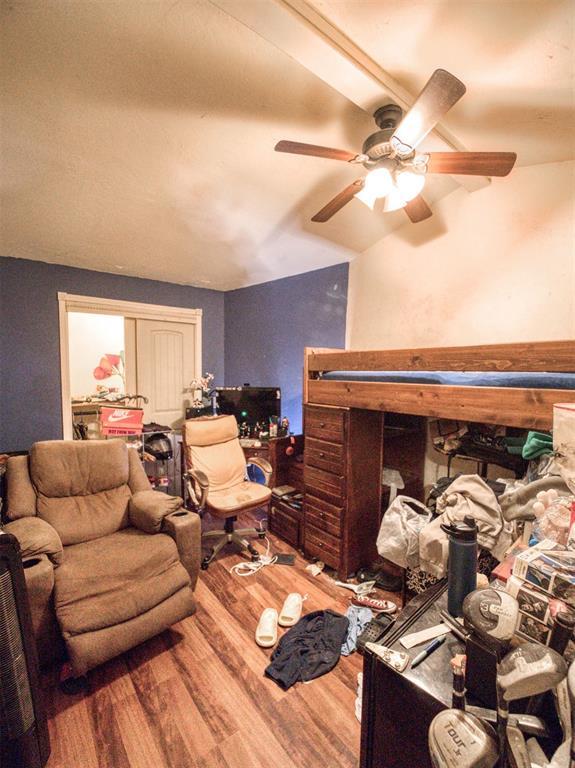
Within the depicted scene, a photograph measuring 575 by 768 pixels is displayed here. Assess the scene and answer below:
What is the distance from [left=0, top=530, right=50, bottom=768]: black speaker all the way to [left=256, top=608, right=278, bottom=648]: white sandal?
3.12 feet

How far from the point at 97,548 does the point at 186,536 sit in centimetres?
48

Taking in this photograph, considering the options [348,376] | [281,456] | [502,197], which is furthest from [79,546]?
[502,197]

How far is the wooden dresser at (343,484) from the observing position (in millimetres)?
2229

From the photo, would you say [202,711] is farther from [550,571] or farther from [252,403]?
[252,403]

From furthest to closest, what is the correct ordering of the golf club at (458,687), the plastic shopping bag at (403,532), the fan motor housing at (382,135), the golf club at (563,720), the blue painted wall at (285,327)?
the blue painted wall at (285,327), the plastic shopping bag at (403,532), the fan motor housing at (382,135), the golf club at (458,687), the golf club at (563,720)

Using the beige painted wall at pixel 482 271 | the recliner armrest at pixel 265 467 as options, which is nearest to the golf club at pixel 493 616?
the beige painted wall at pixel 482 271

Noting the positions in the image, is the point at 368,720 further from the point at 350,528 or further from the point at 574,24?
the point at 574,24

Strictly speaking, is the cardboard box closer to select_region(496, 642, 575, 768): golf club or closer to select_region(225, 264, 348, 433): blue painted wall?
select_region(496, 642, 575, 768): golf club

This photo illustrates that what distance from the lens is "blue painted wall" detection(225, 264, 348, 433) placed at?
331 cm

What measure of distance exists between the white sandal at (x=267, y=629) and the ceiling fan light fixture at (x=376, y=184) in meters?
2.30

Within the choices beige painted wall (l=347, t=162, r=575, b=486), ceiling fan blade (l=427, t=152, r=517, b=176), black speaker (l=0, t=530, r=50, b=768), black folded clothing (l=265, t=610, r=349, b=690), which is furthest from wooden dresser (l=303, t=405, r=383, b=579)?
black speaker (l=0, t=530, r=50, b=768)

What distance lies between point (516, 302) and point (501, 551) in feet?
4.85

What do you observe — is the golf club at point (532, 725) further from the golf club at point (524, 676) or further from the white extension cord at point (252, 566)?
the white extension cord at point (252, 566)

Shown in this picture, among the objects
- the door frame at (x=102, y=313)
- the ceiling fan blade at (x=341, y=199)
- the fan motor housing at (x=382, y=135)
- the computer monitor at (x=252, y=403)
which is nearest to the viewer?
the fan motor housing at (x=382, y=135)
